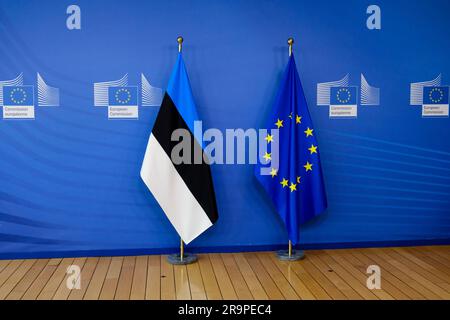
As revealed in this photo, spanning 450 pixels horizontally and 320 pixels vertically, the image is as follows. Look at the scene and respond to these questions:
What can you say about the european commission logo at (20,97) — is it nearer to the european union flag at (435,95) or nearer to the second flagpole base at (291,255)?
the second flagpole base at (291,255)

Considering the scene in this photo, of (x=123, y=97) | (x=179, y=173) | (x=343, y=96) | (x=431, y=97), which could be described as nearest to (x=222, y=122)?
(x=179, y=173)

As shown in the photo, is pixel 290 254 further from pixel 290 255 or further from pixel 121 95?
pixel 121 95

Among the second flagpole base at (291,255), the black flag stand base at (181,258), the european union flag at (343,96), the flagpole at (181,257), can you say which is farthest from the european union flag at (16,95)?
the european union flag at (343,96)

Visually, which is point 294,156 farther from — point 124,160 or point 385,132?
point 124,160

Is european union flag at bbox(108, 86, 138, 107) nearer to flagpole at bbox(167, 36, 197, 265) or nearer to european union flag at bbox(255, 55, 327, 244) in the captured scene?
flagpole at bbox(167, 36, 197, 265)

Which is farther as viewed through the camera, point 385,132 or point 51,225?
point 385,132

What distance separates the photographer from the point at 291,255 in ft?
13.7

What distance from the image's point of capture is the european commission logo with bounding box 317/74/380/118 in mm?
4328

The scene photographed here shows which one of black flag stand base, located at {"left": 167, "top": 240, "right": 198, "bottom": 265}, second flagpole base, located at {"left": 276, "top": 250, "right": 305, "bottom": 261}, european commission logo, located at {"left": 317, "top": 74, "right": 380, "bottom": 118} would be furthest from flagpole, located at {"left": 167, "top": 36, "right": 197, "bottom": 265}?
european commission logo, located at {"left": 317, "top": 74, "right": 380, "bottom": 118}

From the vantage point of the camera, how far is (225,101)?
4242 mm

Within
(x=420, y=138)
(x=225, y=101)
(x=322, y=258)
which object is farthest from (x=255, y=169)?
(x=420, y=138)

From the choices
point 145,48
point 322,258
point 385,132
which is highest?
point 145,48

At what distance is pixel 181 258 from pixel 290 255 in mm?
857

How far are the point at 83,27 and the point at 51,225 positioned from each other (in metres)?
1.56
